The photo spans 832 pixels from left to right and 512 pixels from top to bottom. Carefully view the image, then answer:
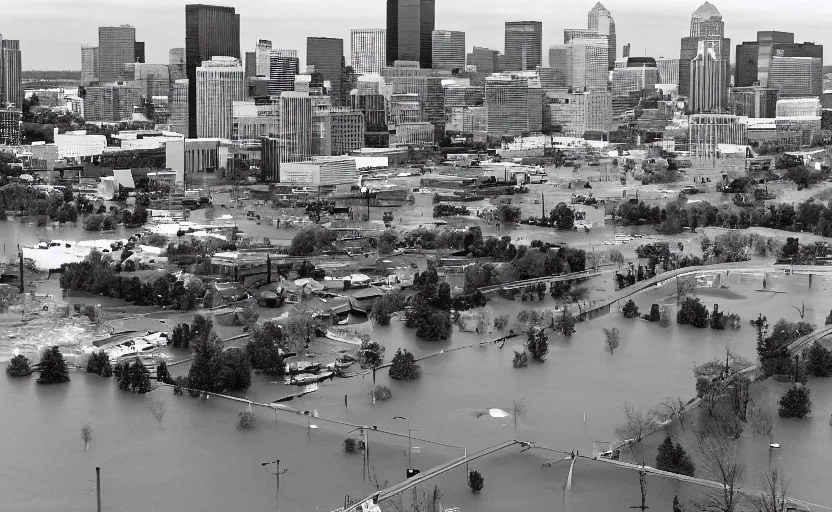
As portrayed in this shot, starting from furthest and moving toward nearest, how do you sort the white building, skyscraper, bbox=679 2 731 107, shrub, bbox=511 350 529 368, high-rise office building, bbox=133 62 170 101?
skyscraper, bbox=679 2 731 107 → high-rise office building, bbox=133 62 170 101 → the white building → shrub, bbox=511 350 529 368

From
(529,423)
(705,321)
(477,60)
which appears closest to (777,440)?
(529,423)

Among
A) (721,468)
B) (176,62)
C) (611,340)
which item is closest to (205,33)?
(176,62)

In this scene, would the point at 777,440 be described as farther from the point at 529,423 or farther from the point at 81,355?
the point at 81,355

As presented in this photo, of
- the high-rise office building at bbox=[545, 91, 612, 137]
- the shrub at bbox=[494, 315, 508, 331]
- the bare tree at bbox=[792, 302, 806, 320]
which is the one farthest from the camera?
the high-rise office building at bbox=[545, 91, 612, 137]

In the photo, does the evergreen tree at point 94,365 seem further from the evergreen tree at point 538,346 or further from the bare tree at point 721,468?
the bare tree at point 721,468

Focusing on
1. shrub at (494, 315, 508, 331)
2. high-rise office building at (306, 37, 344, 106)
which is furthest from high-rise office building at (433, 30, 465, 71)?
shrub at (494, 315, 508, 331)

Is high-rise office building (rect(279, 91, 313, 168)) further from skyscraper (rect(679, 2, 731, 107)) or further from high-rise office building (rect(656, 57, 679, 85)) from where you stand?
high-rise office building (rect(656, 57, 679, 85))

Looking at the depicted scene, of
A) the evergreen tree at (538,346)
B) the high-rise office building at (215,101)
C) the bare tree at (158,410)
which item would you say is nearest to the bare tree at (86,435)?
the bare tree at (158,410)
